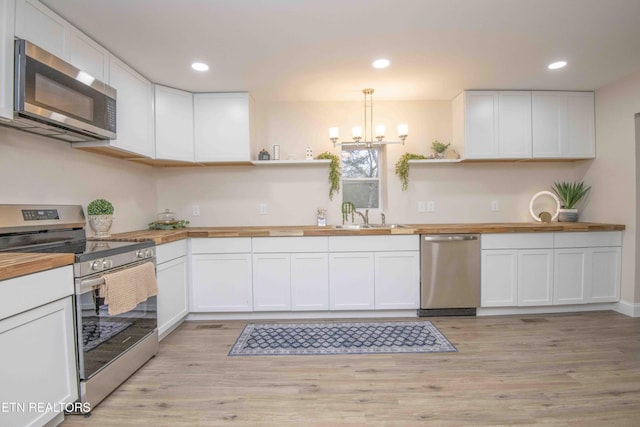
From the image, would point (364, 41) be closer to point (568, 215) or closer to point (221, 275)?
point (221, 275)

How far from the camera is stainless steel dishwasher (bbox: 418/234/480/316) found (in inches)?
120

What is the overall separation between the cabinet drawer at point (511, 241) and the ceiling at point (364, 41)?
62.1 inches

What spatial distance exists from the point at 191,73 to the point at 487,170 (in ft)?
11.2

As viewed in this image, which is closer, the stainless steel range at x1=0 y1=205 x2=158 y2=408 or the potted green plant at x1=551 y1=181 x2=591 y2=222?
the stainless steel range at x1=0 y1=205 x2=158 y2=408

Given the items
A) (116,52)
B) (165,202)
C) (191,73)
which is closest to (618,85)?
(191,73)

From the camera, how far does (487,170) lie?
12.1 feet

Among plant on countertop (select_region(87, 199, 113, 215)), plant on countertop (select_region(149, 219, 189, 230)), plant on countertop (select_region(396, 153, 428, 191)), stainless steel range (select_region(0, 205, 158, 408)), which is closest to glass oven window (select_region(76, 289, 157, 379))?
stainless steel range (select_region(0, 205, 158, 408))

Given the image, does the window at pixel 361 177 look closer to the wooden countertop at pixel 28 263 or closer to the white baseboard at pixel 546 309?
the white baseboard at pixel 546 309

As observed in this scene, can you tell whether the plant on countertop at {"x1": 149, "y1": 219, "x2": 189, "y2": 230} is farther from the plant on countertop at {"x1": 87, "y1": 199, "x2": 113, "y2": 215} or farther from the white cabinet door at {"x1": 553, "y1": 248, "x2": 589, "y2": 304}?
the white cabinet door at {"x1": 553, "y1": 248, "x2": 589, "y2": 304}

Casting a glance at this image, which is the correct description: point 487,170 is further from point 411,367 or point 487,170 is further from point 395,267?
Answer: point 411,367

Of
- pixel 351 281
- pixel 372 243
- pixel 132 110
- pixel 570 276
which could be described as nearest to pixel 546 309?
pixel 570 276

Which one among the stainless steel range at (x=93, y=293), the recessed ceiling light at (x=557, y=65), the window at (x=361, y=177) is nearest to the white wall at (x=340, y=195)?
the window at (x=361, y=177)

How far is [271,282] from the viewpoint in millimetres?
3055

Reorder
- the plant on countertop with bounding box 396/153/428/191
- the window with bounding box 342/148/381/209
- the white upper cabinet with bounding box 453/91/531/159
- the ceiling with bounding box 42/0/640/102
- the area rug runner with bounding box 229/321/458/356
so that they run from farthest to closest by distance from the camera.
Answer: the window with bounding box 342/148/381/209 < the plant on countertop with bounding box 396/153/428/191 < the white upper cabinet with bounding box 453/91/531/159 < the area rug runner with bounding box 229/321/458/356 < the ceiling with bounding box 42/0/640/102
